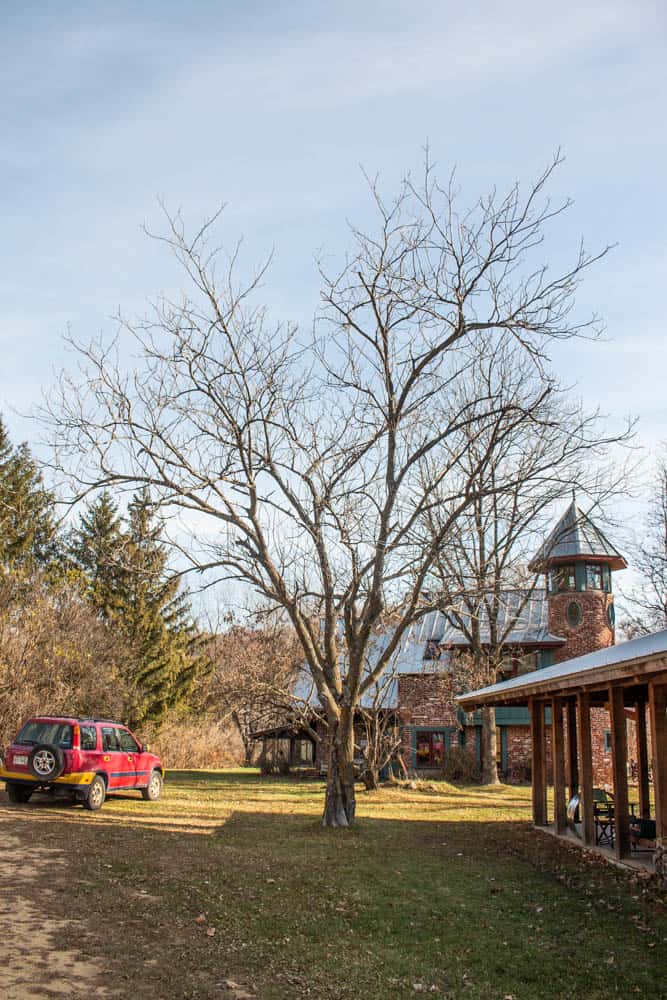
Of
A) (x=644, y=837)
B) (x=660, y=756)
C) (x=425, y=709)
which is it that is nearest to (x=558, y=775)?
(x=644, y=837)

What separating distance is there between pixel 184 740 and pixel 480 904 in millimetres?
28632

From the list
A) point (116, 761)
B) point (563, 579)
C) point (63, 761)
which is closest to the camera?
point (63, 761)

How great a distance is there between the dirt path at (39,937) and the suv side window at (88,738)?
230 inches

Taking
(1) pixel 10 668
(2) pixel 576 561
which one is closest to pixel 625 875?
(1) pixel 10 668

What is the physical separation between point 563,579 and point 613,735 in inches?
869

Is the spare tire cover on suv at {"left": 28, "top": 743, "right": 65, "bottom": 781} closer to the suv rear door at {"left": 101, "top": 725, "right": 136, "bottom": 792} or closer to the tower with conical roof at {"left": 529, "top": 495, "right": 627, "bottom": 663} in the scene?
the suv rear door at {"left": 101, "top": 725, "right": 136, "bottom": 792}

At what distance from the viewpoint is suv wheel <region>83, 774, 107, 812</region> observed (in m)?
15.6

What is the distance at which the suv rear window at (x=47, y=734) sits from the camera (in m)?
15.4

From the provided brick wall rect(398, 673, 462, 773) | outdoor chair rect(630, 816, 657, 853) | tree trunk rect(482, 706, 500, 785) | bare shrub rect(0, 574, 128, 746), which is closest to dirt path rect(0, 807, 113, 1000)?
outdoor chair rect(630, 816, 657, 853)

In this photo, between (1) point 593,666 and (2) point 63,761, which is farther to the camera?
(2) point 63,761

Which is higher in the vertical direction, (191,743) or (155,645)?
(155,645)

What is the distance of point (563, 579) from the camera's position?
33125mm

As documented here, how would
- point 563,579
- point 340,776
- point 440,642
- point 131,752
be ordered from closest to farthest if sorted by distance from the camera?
point 340,776, point 131,752, point 563,579, point 440,642

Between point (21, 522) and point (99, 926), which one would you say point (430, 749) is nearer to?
point (21, 522)
